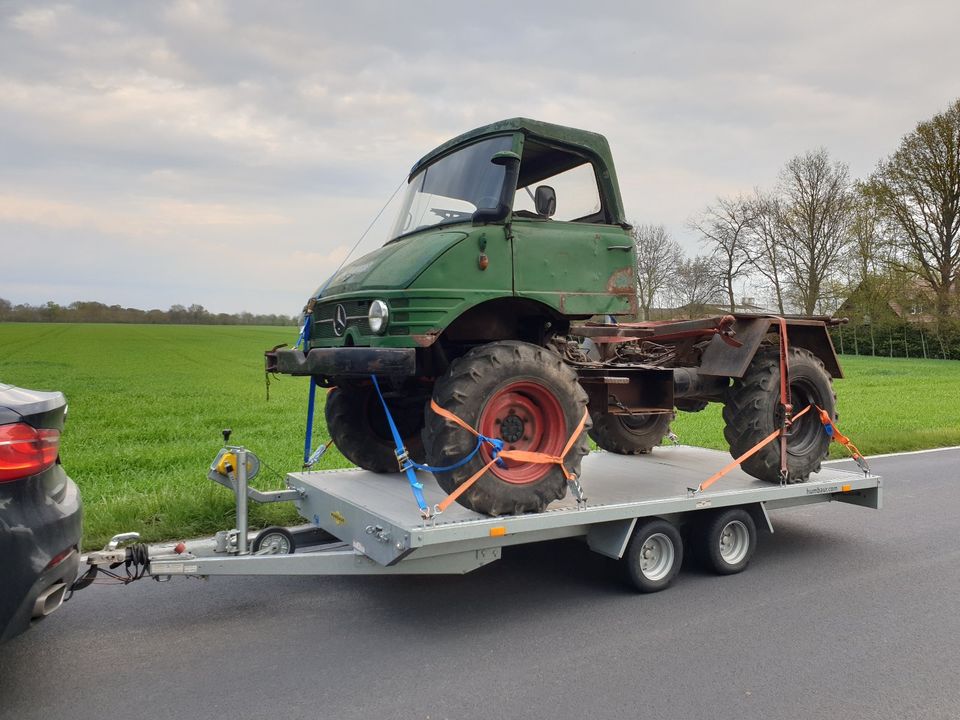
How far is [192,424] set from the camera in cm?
1459

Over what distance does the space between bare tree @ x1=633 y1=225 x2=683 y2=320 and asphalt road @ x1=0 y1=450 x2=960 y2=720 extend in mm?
20879

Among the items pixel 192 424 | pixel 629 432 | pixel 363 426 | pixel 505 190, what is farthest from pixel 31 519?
pixel 192 424

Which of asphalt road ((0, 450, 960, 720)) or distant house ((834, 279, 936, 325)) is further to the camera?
distant house ((834, 279, 936, 325))

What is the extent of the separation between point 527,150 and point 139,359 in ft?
117

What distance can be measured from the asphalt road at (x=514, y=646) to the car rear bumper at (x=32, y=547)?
2.18 feet

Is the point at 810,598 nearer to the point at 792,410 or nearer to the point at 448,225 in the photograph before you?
the point at 792,410

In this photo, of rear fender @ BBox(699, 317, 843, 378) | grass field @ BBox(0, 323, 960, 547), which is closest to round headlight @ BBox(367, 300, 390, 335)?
grass field @ BBox(0, 323, 960, 547)

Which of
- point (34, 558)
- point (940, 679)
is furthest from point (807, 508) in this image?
point (34, 558)

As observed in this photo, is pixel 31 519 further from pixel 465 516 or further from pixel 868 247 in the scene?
pixel 868 247

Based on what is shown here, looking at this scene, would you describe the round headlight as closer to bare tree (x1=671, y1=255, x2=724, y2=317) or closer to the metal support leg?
the metal support leg

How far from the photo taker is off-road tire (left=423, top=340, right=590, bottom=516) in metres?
4.66

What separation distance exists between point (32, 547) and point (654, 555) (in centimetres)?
383

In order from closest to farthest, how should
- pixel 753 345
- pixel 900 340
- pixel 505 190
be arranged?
pixel 505 190, pixel 753 345, pixel 900 340

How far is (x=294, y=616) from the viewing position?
15.6 ft
